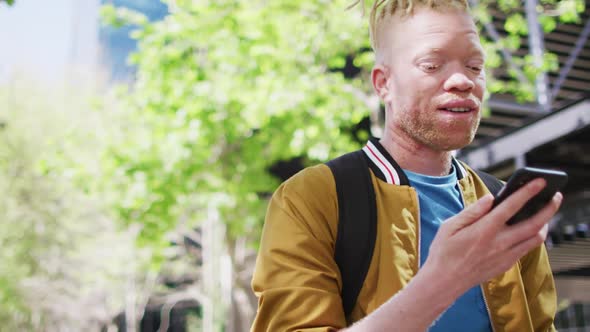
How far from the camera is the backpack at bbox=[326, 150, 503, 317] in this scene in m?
1.54

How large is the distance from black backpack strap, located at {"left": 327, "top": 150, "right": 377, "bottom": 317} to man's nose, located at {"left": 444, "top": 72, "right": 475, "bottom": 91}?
27 centimetres

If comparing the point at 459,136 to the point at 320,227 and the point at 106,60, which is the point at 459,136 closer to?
the point at 320,227

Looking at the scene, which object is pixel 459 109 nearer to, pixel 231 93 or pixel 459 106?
pixel 459 106

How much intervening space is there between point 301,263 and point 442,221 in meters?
0.39

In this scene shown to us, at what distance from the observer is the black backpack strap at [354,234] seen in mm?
1543

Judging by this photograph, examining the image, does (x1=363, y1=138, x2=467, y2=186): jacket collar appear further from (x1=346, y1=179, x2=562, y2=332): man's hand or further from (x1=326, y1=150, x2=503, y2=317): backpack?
(x1=346, y1=179, x2=562, y2=332): man's hand

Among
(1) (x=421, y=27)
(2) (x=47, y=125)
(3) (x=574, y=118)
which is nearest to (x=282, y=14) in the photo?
(3) (x=574, y=118)

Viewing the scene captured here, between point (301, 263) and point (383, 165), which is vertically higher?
point (383, 165)

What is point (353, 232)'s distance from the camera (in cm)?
156

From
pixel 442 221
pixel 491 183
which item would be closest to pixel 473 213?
pixel 442 221

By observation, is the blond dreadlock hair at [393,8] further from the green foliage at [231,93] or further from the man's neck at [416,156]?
the green foliage at [231,93]

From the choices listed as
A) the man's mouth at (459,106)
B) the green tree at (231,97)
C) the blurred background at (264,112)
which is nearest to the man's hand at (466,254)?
the man's mouth at (459,106)

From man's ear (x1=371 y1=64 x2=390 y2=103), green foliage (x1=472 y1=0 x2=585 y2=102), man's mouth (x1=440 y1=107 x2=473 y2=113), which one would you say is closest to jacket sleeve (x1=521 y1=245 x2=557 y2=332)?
man's mouth (x1=440 y1=107 x2=473 y2=113)

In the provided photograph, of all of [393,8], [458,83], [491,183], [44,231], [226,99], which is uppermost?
[226,99]
